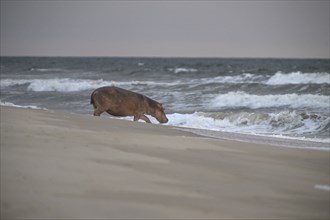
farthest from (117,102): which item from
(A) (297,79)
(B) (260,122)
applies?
(A) (297,79)

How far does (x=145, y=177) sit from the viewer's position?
14.5 feet

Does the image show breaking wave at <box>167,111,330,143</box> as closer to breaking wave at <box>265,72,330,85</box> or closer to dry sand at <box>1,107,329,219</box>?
dry sand at <box>1,107,329,219</box>

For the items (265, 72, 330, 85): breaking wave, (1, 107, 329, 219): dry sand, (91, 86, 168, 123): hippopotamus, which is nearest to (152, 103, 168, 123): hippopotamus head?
(91, 86, 168, 123): hippopotamus

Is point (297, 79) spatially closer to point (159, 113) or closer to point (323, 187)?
point (159, 113)

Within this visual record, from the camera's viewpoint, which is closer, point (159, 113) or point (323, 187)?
point (323, 187)

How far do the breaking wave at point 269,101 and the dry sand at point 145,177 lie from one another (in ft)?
41.5

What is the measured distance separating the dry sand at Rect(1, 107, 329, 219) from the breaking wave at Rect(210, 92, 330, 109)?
41.5 feet

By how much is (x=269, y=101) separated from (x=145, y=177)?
51.1ft

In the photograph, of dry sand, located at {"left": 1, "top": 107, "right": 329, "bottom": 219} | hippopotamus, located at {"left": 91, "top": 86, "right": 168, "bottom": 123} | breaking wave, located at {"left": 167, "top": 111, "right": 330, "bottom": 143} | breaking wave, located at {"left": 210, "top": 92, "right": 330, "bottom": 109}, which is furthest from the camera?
breaking wave, located at {"left": 210, "top": 92, "right": 330, "bottom": 109}

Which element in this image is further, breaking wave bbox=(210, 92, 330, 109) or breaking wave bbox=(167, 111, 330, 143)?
breaking wave bbox=(210, 92, 330, 109)

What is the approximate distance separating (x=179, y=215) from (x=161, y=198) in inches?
11.0

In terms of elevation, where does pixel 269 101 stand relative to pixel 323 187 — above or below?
below

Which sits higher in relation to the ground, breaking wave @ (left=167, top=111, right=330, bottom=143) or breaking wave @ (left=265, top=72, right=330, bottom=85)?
breaking wave @ (left=265, top=72, right=330, bottom=85)

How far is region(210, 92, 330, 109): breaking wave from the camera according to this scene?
60.0 feet
